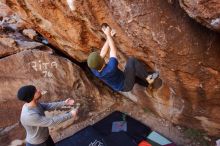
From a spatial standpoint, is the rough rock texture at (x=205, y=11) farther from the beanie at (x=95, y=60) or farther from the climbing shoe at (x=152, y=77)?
the climbing shoe at (x=152, y=77)

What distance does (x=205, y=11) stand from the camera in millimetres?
4059

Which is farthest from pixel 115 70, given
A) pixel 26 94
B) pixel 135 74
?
pixel 26 94

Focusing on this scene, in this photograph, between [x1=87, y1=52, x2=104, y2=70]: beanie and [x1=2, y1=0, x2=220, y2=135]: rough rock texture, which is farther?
[x1=87, y1=52, x2=104, y2=70]: beanie

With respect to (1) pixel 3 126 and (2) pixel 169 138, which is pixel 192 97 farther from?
(1) pixel 3 126

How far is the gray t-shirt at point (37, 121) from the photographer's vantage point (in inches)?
189

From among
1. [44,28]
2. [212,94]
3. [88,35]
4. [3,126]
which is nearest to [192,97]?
[212,94]

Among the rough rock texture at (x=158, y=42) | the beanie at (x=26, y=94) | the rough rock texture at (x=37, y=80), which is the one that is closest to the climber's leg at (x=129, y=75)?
the rough rock texture at (x=158, y=42)

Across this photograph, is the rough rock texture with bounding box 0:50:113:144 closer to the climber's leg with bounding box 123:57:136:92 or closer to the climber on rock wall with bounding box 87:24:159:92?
the climber on rock wall with bounding box 87:24:159:92

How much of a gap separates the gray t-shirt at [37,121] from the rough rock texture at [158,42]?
160cm

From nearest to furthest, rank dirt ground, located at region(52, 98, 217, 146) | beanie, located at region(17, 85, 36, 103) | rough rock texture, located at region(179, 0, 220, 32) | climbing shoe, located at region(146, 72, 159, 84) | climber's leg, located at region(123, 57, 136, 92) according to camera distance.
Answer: rough rock texture, located at region(179, 0, 220, 32) → beanie, located at region(17, 85, 36, 103) → climber's leg, located at region(123, 57, 136, 92) → climbing shoe, located at region(146, 72, 159, 84) → dirt ground, located at region(52, 98, 217, 146)

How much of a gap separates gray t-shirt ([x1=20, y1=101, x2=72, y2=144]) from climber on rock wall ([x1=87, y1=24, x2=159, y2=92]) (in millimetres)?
815

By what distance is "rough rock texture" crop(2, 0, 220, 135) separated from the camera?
4551 millimetres

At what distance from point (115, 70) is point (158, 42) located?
80 centimetres

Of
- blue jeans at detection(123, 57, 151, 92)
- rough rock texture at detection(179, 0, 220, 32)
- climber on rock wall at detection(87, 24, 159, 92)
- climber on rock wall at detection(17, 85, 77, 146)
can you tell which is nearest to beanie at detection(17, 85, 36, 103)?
climber on rock wall at detection(17, 85, 77, 146)
